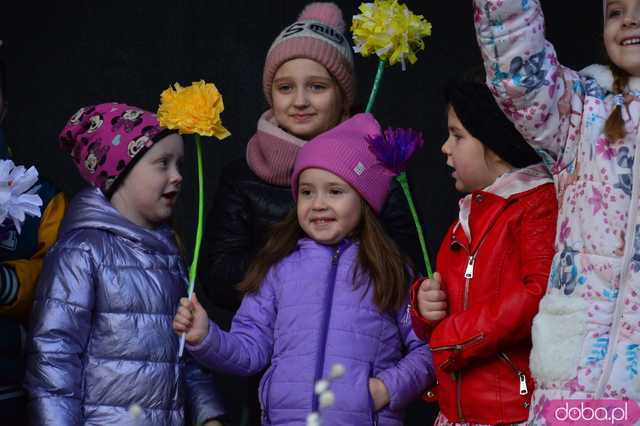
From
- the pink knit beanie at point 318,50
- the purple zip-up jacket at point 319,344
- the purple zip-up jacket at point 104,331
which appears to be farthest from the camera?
the pink knit beanie at point 318,50

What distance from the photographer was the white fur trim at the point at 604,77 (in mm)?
3006

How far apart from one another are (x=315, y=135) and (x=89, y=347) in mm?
964

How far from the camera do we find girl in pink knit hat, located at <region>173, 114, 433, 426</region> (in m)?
3.50

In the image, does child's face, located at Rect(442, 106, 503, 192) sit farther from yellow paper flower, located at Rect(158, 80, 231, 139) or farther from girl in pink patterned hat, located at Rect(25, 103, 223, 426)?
girl in pink patterned hat, located at Rect(25, 103, 223, 426)

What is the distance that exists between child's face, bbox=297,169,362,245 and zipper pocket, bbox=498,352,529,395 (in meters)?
0.71

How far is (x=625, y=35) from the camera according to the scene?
299 cm

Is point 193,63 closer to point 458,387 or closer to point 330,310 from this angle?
point 330,310

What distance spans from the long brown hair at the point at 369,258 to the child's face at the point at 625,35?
974mm

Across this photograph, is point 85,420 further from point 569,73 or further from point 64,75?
point 64,75

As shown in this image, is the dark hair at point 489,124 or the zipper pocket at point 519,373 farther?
the dark hair at point 489,124

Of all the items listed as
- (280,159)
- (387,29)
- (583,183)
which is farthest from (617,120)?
(280,159)

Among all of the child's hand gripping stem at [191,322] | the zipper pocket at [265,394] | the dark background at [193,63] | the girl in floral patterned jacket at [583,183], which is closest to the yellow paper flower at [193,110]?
the child's hand gripping stem at [191,322]

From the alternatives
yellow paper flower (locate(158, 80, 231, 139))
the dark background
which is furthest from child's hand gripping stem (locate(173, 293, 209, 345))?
the dark background

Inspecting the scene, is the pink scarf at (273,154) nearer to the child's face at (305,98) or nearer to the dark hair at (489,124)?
the child's face at (305,98)
